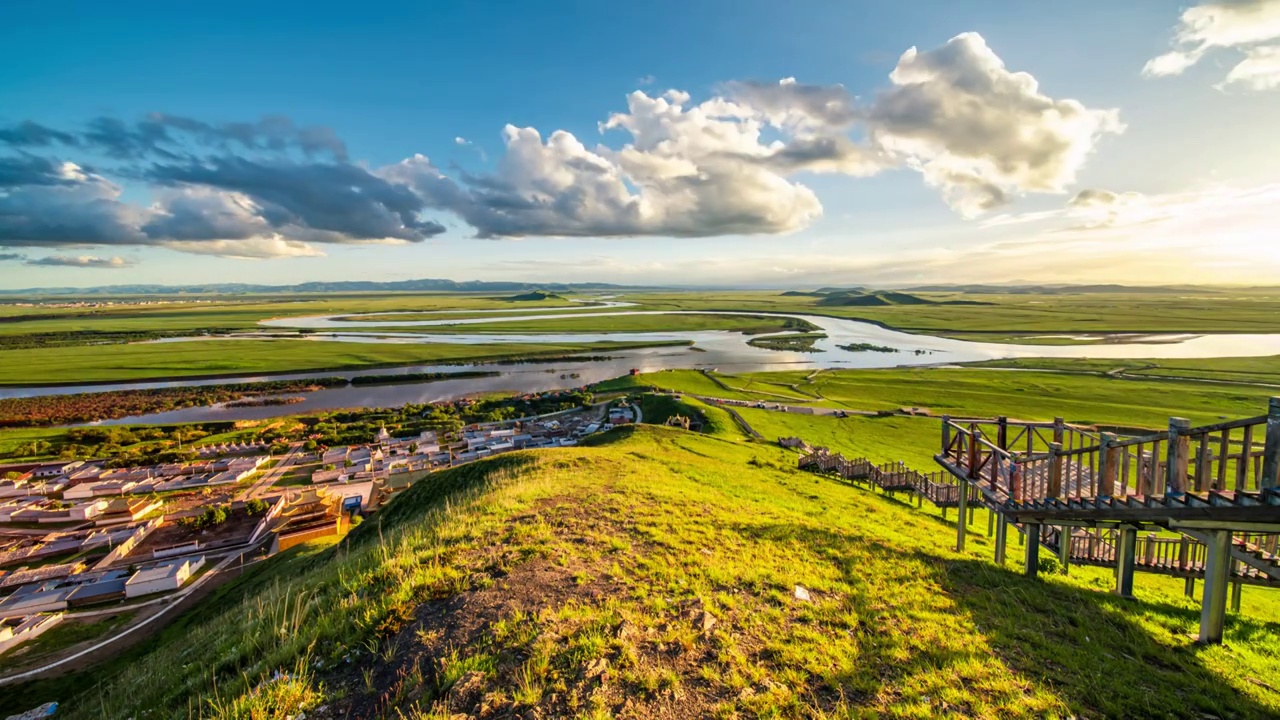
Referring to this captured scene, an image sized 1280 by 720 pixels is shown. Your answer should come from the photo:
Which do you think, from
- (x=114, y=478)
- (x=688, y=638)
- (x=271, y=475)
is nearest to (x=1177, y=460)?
(x=688, y=638)

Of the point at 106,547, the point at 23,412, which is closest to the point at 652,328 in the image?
the point at 23,412

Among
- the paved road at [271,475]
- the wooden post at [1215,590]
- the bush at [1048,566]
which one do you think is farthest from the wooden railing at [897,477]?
the paved road at [271,475]

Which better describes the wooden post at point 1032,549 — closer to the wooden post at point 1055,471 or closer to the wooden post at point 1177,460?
the wooden post at point 1055,471

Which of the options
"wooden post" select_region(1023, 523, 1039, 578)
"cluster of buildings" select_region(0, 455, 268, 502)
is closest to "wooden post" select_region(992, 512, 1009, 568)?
"wooden post" select_region(1023, 523, 1039, 578)

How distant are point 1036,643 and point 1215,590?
→ 11.5 feet

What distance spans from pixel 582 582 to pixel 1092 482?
10626 millimetres

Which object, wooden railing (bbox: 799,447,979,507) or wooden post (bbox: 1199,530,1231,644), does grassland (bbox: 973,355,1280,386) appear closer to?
wooden railing (bbox: 799,447,979,507)

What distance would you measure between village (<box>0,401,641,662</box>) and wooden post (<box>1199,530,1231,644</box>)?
31.5 m

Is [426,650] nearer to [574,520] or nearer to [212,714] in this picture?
[212,714]

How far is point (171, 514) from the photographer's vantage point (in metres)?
33.5

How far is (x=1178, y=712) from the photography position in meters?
6.02

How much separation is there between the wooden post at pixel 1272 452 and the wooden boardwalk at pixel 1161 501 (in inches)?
0.5

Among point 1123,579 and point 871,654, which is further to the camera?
point 1123,579

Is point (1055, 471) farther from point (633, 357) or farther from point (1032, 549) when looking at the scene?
point (633, 357)
